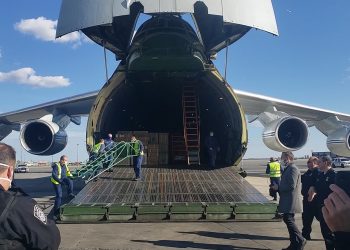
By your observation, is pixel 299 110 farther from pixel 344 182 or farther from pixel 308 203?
pixel 344 182

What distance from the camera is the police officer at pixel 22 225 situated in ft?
6.31

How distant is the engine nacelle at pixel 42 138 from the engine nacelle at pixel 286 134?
6.77 meters

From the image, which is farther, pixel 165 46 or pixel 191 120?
pixel 191 120

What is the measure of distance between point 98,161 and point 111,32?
3.52 metres

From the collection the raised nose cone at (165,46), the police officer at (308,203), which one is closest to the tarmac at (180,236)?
the police officer at (308,203)

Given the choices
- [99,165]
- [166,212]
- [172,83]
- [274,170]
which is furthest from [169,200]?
[172,83]

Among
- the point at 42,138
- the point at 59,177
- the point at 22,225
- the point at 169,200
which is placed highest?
the point at 42,138

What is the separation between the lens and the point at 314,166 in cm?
689

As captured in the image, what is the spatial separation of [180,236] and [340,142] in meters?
9.48

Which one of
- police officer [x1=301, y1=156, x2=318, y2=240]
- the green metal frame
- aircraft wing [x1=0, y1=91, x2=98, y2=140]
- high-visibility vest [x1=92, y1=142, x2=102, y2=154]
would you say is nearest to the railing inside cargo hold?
high-visibility vest [x1=92, y1=142, x2=102, y2=154]

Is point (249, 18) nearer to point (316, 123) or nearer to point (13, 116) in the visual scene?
point (316, 123)

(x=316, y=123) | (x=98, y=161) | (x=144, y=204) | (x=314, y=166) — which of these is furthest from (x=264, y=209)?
(x=316, y=123)

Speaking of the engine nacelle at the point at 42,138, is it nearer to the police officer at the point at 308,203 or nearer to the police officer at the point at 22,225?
the police officer at the point at 308,203

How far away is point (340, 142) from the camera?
1361 cm
